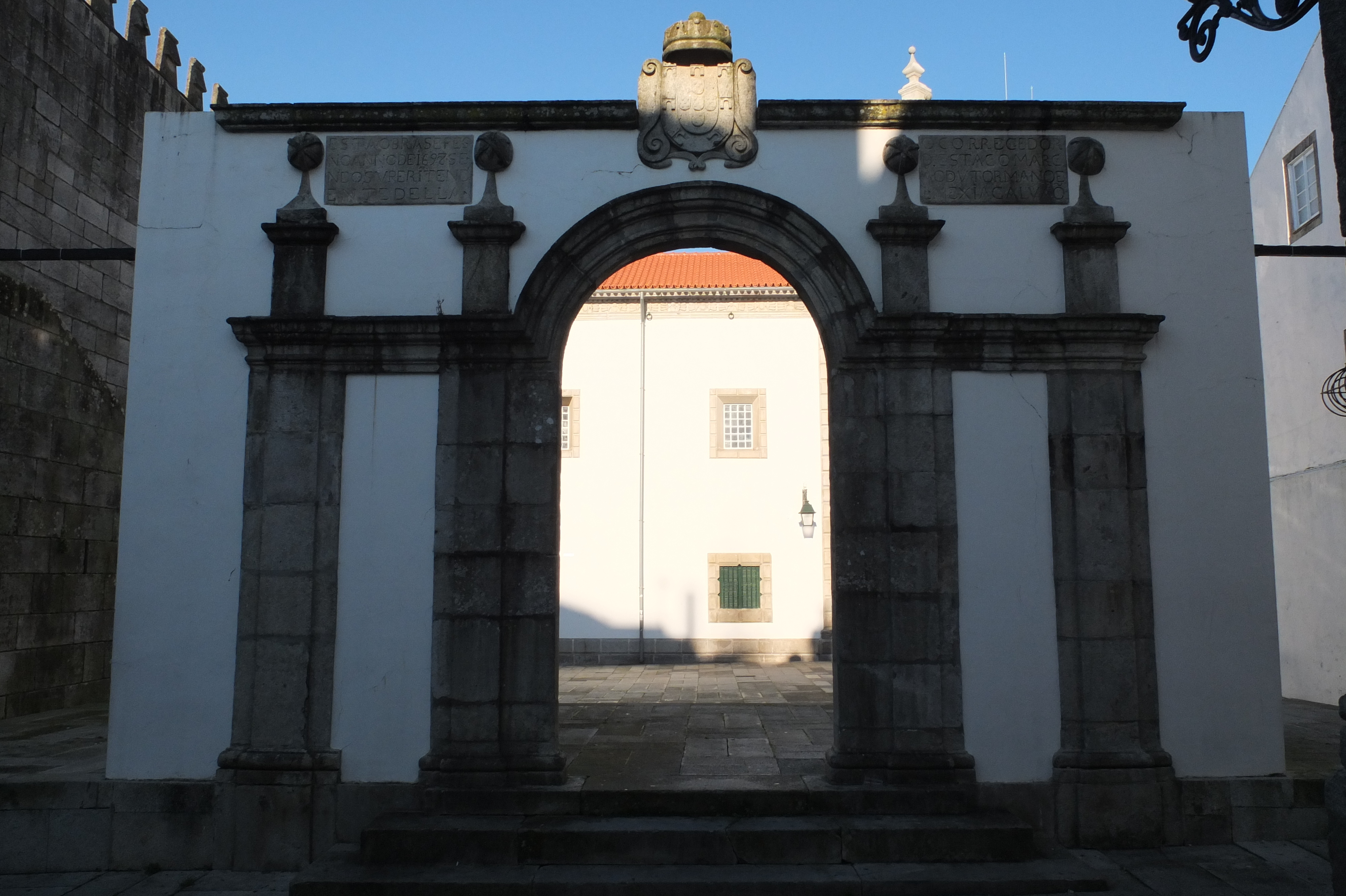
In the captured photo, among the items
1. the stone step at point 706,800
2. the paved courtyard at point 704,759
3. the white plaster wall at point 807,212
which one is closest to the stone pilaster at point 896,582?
the stone step at point 706,800

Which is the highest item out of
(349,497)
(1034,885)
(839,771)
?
(349,497)

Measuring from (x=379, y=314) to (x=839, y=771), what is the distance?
4072 mm

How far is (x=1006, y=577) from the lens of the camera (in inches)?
236

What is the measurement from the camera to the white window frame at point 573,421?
58.0ft

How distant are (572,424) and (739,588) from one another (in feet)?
14.0

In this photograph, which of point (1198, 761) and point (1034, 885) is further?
point (1198, 761)

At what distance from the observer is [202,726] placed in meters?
6.00

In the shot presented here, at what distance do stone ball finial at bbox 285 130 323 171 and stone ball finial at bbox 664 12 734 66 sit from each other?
95.4 inches

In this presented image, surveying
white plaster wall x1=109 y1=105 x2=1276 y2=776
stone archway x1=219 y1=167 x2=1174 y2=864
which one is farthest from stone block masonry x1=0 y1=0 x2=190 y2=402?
stone archway x1=219 y1=167 x2=1174 y2=864

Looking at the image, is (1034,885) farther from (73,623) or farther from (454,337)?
(73,623)

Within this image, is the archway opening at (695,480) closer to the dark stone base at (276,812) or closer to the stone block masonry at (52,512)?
the stone block masonry at (52,512)

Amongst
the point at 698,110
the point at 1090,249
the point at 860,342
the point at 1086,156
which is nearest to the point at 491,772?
the point at 860,342

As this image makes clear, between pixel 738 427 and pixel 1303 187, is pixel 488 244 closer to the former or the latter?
pixel 1303 187

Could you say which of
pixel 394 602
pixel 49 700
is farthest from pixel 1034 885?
pixel 49 700
